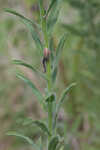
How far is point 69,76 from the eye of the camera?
3.36 metres

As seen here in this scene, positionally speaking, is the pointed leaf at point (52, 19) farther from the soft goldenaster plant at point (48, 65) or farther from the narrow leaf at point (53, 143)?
the narrow leaf at point (53, 143)

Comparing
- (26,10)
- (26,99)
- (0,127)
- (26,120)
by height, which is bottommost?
(26,120)

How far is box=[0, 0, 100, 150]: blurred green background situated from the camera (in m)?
2.39

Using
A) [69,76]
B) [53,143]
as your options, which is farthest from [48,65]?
[69,76]

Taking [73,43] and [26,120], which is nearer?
[26,120]

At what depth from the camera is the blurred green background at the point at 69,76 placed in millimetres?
2387

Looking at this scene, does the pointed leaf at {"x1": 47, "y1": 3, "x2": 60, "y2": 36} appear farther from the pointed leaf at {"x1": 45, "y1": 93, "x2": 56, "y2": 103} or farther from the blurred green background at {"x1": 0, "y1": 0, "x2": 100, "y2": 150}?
the blurred green background at {"x1": 0, "y1": 0, "x2": 100, "y2": 150}

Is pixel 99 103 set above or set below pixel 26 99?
below

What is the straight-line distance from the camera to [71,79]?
3.13 meters

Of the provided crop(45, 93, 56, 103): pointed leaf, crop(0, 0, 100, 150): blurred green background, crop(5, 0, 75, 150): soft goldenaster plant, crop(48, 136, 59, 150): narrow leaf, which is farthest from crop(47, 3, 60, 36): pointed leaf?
crop(0, 0, 100, 150): blurred green background

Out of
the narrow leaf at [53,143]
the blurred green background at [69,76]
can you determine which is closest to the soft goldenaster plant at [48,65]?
the narrow leaf at [53,143]

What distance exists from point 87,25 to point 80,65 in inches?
29.5

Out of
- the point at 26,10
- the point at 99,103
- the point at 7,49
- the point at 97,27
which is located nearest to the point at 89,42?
the point at 97,27

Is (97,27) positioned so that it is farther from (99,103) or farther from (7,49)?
(7,49)
